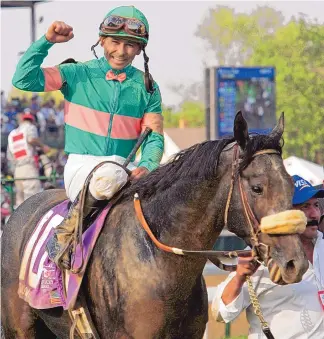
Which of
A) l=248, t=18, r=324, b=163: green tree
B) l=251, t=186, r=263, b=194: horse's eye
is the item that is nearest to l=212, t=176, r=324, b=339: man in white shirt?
l=251, t=186, r=263, b=194: horse's eye

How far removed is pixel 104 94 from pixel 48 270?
107 cm

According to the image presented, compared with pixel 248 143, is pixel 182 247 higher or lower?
lower

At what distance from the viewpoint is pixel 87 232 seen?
18.0 ft

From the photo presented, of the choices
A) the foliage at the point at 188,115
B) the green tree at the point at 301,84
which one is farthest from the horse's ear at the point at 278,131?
the foliage at the point at 188,115

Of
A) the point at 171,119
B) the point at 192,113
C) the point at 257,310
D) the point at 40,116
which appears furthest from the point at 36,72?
the point at 192,113

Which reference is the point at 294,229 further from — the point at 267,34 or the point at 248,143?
the point at 267,34

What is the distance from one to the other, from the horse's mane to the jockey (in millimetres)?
252

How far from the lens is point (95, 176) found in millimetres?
5383

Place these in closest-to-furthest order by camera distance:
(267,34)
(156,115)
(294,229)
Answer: (294,229) → (156,115) → (267,34)

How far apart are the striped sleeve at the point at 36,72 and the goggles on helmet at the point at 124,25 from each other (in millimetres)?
338

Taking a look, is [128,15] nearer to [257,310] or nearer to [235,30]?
[257,310]

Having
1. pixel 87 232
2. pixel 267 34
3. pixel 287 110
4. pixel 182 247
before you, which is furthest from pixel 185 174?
pixel 267 34

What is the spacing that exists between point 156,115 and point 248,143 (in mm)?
1212

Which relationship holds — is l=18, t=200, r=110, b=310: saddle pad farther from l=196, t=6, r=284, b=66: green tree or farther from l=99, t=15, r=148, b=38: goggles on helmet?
l=196, t=6, r=284, b=66: green tree
